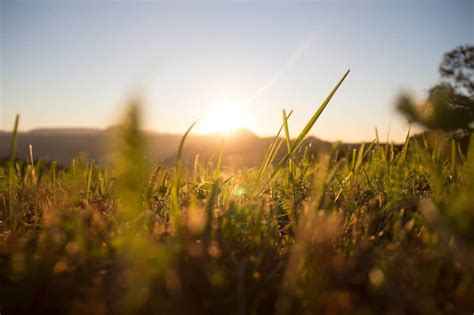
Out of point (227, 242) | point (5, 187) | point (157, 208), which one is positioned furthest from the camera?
point (5, 187)

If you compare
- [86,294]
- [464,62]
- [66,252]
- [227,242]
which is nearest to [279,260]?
[227,242]

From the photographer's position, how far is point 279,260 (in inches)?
44.7

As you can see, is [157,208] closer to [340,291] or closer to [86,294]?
[86,294]

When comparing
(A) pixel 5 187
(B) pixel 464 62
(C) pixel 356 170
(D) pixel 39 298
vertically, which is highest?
(B) pixel 464 62

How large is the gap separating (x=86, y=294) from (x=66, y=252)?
23 cm

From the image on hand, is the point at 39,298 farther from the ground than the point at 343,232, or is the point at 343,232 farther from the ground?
the point at 343,232

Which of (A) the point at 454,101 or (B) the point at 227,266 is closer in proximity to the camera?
(B) the point at 227,266

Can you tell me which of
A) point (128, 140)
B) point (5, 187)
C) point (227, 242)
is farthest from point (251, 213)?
point (5, 187)

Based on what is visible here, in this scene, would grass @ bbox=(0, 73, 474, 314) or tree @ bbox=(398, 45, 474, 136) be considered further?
tree @ bbox=(398, 45, 474, 136)

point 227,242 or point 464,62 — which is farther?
point 464,62

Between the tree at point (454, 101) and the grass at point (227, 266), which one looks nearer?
the grass at point (227, 266)

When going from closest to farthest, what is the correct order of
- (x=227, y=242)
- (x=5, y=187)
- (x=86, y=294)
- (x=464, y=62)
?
(x=86, y=294) < (x=227, y=242) < (x=5, y=187) < (x=464, y=62)

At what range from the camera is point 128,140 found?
71cm

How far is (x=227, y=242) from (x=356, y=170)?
106cm
